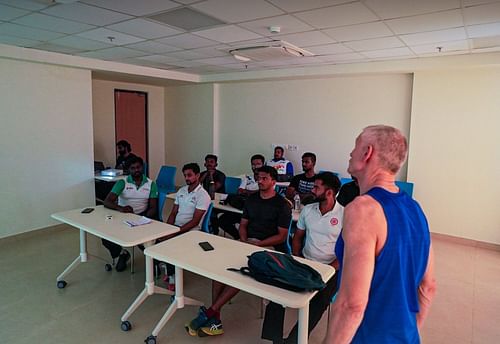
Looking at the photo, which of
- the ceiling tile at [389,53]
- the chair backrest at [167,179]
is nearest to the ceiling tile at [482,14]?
the ceiling tile at [389,53]

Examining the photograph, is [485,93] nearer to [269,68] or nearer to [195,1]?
[269,68]

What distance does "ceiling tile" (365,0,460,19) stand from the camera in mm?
2677

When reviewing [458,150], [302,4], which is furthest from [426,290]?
[458,150]

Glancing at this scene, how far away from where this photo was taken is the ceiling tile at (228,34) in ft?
11.6

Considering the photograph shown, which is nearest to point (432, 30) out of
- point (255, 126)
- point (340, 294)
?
point (340, 294)

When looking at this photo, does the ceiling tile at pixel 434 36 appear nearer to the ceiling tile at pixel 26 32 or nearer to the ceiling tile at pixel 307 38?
the ceiling tile at pixel 307 38

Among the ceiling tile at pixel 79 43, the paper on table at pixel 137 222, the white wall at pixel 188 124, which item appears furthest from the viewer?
the white wall at pixel 188 124

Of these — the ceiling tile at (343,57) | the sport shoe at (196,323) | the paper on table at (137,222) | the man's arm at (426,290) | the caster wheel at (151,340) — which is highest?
the ceiling tile at (343,57)

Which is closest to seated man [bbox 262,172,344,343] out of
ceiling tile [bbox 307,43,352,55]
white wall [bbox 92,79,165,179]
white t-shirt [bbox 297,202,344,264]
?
white t-shirt [bbox 297,202,344,264]

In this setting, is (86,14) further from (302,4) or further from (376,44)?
(376,44)

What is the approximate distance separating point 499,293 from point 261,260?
2.93 metres

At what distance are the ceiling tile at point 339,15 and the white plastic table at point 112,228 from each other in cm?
218

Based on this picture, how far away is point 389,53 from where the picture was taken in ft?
15.0

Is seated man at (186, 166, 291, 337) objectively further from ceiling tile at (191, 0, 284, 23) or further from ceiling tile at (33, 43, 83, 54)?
ceiling tile at (33, 43, 83, 54)
